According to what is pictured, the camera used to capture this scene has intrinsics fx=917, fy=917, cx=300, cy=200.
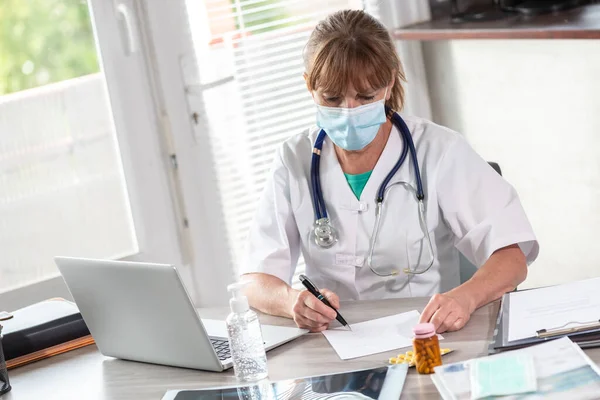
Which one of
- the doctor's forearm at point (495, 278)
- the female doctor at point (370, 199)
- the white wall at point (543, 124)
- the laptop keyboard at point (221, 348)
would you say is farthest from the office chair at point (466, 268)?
the white wall at point (543, 124)

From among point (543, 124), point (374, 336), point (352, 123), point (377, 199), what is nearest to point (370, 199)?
point (377, 199)

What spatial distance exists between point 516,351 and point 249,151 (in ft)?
6.14

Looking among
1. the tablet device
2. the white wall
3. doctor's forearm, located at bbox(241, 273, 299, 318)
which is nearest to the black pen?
doctor's forearm, located at bbox(241, 273, 299, 318)

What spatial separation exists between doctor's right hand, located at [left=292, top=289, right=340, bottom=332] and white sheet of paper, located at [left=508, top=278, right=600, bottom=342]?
34cm

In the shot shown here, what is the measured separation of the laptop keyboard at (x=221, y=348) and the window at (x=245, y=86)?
1394 millimetres

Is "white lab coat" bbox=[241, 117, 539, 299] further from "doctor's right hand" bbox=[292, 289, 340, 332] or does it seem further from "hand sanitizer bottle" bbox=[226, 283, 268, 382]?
"hand sanitizer bottle" bbox=[226, 283, 268, 382]

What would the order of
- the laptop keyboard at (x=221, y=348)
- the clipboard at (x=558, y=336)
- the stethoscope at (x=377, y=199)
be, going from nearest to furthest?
the clipboard at (x=558, y=336) → the laptop keyboard at (x=221, y=348) → the stethoscope at (x=377, y=199)

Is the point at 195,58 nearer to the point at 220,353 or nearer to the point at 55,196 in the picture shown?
the point at 55,196

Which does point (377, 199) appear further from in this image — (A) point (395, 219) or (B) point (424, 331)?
(B) point (424, 331)

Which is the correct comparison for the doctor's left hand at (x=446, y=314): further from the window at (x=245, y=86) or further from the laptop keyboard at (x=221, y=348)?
the window at (x=245, y=86)

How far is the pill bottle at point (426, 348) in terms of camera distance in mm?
1467

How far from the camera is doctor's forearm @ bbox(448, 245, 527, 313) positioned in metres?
1.74

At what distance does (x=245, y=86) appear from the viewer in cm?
313

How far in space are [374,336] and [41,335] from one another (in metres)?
0.76
